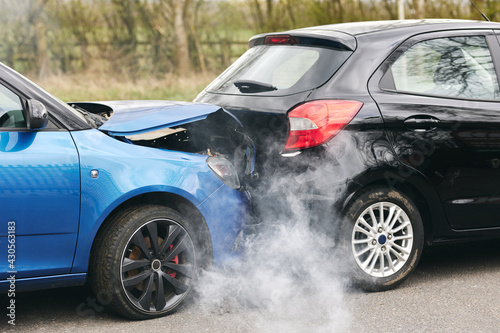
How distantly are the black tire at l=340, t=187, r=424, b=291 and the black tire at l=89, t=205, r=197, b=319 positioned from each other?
3.48 feet

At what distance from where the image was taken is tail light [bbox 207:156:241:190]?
13.9 feet

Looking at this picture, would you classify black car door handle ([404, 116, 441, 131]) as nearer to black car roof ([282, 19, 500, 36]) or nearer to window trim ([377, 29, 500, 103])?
window trim ([377, 29, 500, 103])

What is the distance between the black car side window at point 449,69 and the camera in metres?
4.73

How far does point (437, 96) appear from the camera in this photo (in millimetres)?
4762

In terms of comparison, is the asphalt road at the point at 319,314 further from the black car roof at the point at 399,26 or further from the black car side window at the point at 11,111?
the black car roof at the point at 399,26

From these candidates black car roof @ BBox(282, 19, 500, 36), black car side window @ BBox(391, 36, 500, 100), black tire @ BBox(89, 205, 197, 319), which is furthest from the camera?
black car roof @ BBox(282, 19, 500, 36)

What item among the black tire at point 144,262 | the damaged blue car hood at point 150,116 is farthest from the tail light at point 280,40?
the black tire at point 144,262

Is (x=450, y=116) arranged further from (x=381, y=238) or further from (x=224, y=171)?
(x=224, y=171)

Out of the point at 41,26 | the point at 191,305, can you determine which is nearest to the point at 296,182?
the point at 191,305

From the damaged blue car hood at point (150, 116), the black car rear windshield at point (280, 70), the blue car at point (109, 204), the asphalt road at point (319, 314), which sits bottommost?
the asphalt road at point (319, 314)

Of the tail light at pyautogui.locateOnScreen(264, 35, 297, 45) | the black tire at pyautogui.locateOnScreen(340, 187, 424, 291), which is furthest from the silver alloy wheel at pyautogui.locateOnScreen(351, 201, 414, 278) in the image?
the tail light at pyautogui.locateOnScreen(264, 35, 297, 45)

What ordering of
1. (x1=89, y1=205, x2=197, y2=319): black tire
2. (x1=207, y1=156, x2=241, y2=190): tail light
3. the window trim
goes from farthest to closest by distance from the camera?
the window trim < (x1=207, y1=156, x2=241, y2=190): tail light < (x1=89, y1=205, x2=197, y2=319): black tire

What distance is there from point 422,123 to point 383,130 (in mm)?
303

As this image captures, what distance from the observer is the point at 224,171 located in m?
4.31
